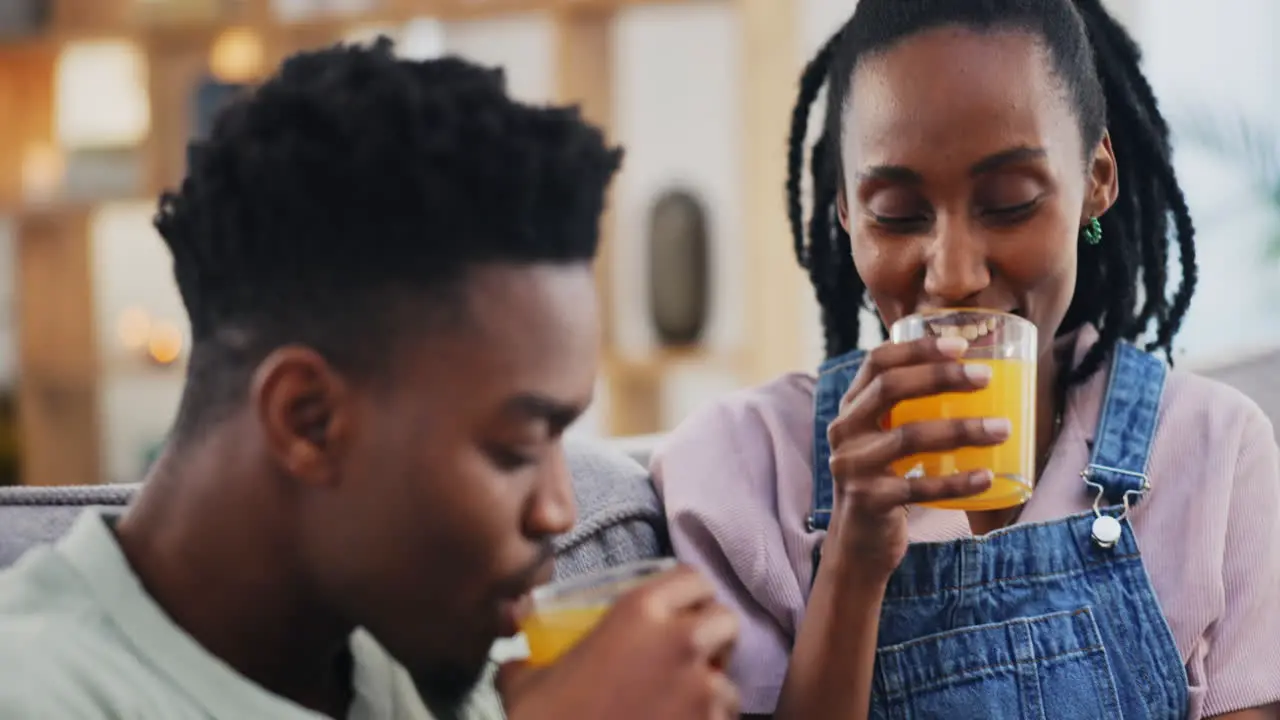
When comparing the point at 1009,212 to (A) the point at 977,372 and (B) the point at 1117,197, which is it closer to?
(A) the point at 977,372

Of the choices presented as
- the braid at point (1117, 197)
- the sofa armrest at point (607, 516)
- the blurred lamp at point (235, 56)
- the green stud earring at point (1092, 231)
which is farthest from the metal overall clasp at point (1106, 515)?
the blurred lamp at point (235, 56)

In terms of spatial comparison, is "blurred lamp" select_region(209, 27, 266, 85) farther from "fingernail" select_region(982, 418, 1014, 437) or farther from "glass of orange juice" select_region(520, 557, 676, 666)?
"glass of orange juice" select_region(520, 557, 676, 666)

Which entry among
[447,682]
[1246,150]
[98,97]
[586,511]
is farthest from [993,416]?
[98,97]

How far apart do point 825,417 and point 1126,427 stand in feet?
1.05

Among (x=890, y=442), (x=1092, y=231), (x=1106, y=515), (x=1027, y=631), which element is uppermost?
(x=1092, y=231)

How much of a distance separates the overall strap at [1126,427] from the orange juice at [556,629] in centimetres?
78

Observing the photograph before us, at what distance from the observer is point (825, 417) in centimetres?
169

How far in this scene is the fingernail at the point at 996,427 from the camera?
1369mm

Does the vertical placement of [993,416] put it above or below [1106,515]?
above

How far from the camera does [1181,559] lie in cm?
161

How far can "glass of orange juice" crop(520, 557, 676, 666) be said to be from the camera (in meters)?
1.04

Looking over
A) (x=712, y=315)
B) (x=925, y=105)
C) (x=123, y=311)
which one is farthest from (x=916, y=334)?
(x=123, y=311)

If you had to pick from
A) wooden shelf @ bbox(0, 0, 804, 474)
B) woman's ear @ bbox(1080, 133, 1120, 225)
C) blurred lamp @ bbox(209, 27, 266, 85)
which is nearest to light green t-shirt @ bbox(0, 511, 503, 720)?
woman's ear @ bbox(1080, 133, 1120, 225)

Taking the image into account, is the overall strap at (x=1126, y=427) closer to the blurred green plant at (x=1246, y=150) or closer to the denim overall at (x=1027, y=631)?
the denim overall at (x=1027, y=631)
